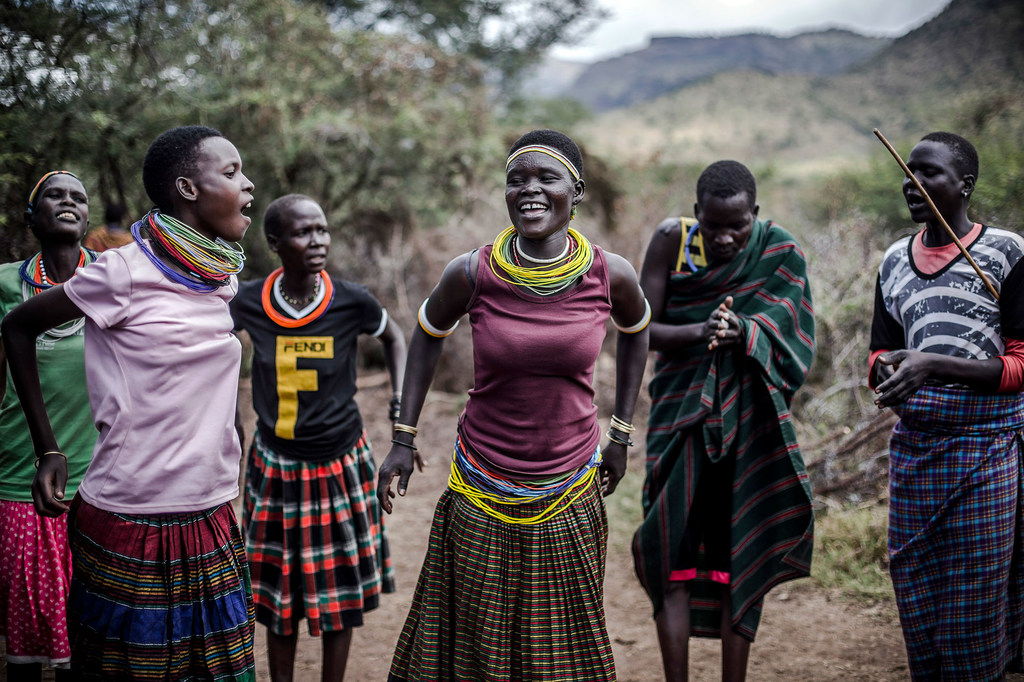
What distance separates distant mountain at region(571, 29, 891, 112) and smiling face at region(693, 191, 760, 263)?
118ft

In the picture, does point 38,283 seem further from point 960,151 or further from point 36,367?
point 960,151

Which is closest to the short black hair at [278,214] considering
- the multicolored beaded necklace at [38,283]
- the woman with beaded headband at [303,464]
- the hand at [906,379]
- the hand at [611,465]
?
the woman with beaded headband at [303,464]

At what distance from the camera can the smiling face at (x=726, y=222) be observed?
9.55ft

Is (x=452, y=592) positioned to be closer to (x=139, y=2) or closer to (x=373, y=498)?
(x=373, y=498)

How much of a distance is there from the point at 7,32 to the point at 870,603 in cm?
529

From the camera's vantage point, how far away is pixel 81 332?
8.91ft

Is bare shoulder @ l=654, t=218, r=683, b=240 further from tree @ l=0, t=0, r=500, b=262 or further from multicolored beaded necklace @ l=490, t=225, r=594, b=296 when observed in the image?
tree @ l=0, t=0, r=500, b=262

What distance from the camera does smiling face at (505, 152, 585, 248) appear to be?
2291mm

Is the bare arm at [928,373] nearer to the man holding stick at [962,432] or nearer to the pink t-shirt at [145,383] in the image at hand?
the man holding stick at [962,432]

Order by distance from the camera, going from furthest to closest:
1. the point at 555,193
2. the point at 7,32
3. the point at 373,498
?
1. the point at 7,32
2. the point at 373,498
3. the point at 555,193

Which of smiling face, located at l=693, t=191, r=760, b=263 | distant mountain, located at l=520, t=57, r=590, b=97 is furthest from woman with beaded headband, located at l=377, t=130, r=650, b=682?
distant mountain, located at l=520, t=57, r=590, b=97

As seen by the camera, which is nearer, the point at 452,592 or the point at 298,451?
the point at 452,592

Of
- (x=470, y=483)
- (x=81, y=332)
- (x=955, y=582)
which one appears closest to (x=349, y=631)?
(x=470, y=483)

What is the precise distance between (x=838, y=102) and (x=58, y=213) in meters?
33.8
